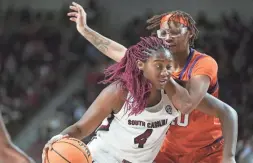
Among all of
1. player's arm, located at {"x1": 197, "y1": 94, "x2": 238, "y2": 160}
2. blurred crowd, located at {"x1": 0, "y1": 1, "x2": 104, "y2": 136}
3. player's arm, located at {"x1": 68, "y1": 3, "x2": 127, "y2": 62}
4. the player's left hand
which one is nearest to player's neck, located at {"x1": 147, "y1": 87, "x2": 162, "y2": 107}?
player's arm, located at {"x1": 197, "y1": 94, "x2": 238, "y2": 160}

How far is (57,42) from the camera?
11328mm

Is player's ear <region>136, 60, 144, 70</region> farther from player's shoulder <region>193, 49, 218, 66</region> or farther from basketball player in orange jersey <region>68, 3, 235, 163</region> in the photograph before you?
player's shoulder <region>193, 49, 218, 66</region>

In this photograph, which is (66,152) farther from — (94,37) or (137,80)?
(94,37)

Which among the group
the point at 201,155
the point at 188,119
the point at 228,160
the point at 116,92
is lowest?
the point at 201,155

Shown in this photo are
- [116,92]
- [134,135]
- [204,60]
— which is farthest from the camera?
[204,60]

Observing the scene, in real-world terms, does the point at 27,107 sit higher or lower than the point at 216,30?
lower

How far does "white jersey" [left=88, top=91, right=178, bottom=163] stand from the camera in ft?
12.1

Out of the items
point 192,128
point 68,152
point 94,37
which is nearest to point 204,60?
point 192,128

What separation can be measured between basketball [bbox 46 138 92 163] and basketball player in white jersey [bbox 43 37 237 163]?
0.07 meters

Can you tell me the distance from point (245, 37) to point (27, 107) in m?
3.97

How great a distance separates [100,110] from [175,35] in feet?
2.71

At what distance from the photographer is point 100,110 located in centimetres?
362

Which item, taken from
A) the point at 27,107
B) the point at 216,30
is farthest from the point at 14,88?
the point at 216,30

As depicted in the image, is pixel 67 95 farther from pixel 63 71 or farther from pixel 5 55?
pixel 5 55
